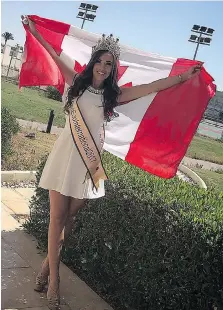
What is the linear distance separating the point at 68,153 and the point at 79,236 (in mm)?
1245

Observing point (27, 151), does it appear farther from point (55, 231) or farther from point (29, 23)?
point (55, 231)

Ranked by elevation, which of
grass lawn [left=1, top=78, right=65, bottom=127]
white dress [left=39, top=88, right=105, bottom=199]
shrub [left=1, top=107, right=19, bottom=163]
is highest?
white dress [left=39, top=88, right=105, bottom=199]

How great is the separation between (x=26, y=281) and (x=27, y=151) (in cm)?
668

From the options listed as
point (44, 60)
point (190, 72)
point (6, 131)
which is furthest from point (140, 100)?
point (6, 131)

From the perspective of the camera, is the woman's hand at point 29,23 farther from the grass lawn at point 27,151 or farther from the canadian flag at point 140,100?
the grass lawn at point 27,151

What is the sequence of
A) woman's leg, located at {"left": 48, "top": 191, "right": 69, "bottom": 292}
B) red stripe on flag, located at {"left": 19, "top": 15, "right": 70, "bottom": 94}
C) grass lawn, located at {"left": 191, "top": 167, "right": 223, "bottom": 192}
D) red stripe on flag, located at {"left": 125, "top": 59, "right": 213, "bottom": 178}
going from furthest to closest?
grass lawn, located at {"left": 191, "top": 167, "right": 223, "bottom": 192} < red stripe on flag, located at {"left": 19, "top": 15, "right": 70, "bottom": 94} < red stripe on flag, located at {"left": 125, "top": 59, "right": 213, "bottom": 178} < woman's leg, located at {"left": 48, "top": 191, "right": 69, "bottom": 292}

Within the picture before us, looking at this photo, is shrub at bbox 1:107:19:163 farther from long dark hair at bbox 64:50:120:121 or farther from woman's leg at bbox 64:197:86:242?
long dark hair at bbox 64:50:120:121

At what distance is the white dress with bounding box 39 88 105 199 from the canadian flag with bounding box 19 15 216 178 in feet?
1.94

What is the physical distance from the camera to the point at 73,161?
10.9ft

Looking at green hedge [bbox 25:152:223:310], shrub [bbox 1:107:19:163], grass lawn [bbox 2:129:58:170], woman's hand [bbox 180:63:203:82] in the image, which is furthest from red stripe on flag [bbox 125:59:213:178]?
shrub [bbox 1:107:19:163]

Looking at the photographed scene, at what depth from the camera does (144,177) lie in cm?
451

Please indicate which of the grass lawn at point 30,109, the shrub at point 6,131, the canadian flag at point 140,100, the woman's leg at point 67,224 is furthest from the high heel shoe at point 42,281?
the grass lawn at point 30,109

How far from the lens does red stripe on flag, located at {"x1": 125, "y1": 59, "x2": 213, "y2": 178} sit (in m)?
3.73

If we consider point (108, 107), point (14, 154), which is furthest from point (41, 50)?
point (14, 154)
